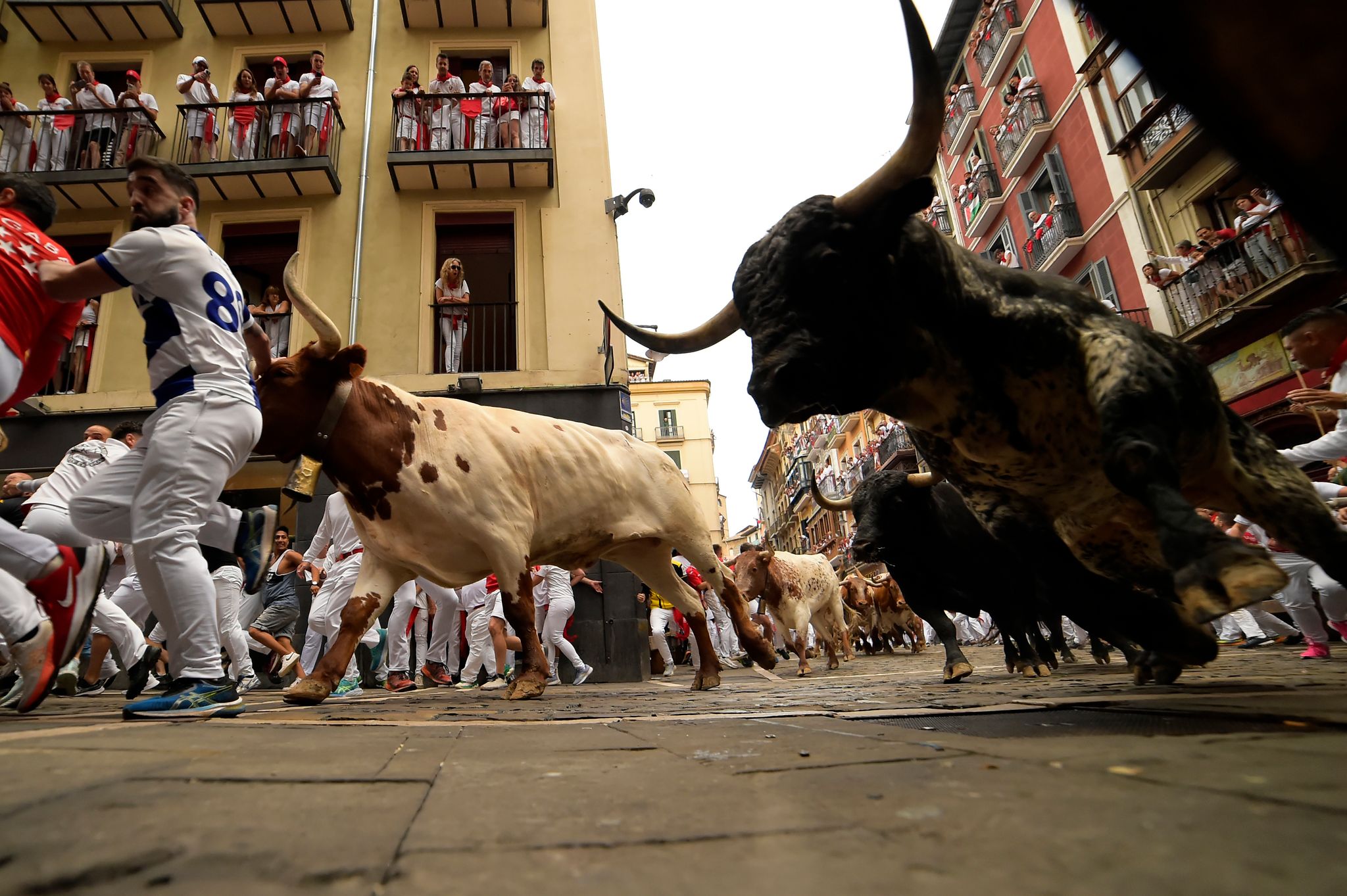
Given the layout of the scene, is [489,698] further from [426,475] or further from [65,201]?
[65,201]

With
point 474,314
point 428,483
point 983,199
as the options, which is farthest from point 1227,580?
point 983,199

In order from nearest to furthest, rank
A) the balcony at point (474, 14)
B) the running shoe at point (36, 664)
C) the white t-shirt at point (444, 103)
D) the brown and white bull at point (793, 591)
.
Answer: the running shoe at point (36, 664) < the brown and white bull at point (793, 591) < the white t-shirt at point (444, 103) < the balcony at point (474, 14)

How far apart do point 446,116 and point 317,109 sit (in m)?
2.19

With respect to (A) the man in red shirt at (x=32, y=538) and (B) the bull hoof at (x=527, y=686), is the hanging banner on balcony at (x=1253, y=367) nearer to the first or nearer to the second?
(B) the bull hoof at (x=527, y=686)

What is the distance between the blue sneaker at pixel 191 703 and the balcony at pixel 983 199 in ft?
83.6

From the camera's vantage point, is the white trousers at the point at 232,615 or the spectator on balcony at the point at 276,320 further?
the spectator on balcony at the point at 276,320

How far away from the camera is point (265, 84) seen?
1364 cm

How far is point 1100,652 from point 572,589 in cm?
602

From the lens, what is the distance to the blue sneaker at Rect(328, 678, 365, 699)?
6.34 m

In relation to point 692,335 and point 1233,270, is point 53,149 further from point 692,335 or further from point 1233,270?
point 1233,270

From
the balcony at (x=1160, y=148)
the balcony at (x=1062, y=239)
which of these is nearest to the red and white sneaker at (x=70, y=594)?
the balcony at (x=1160, y=148)

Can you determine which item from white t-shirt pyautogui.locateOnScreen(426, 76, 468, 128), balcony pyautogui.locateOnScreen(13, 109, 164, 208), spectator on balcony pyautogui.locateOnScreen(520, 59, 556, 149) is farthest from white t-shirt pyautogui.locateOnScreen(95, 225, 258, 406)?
balcony pyautogui.locateOnScreen(13, 109, 164, 208)

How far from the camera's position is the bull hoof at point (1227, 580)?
5.18 ft

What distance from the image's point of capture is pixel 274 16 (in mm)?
13992
